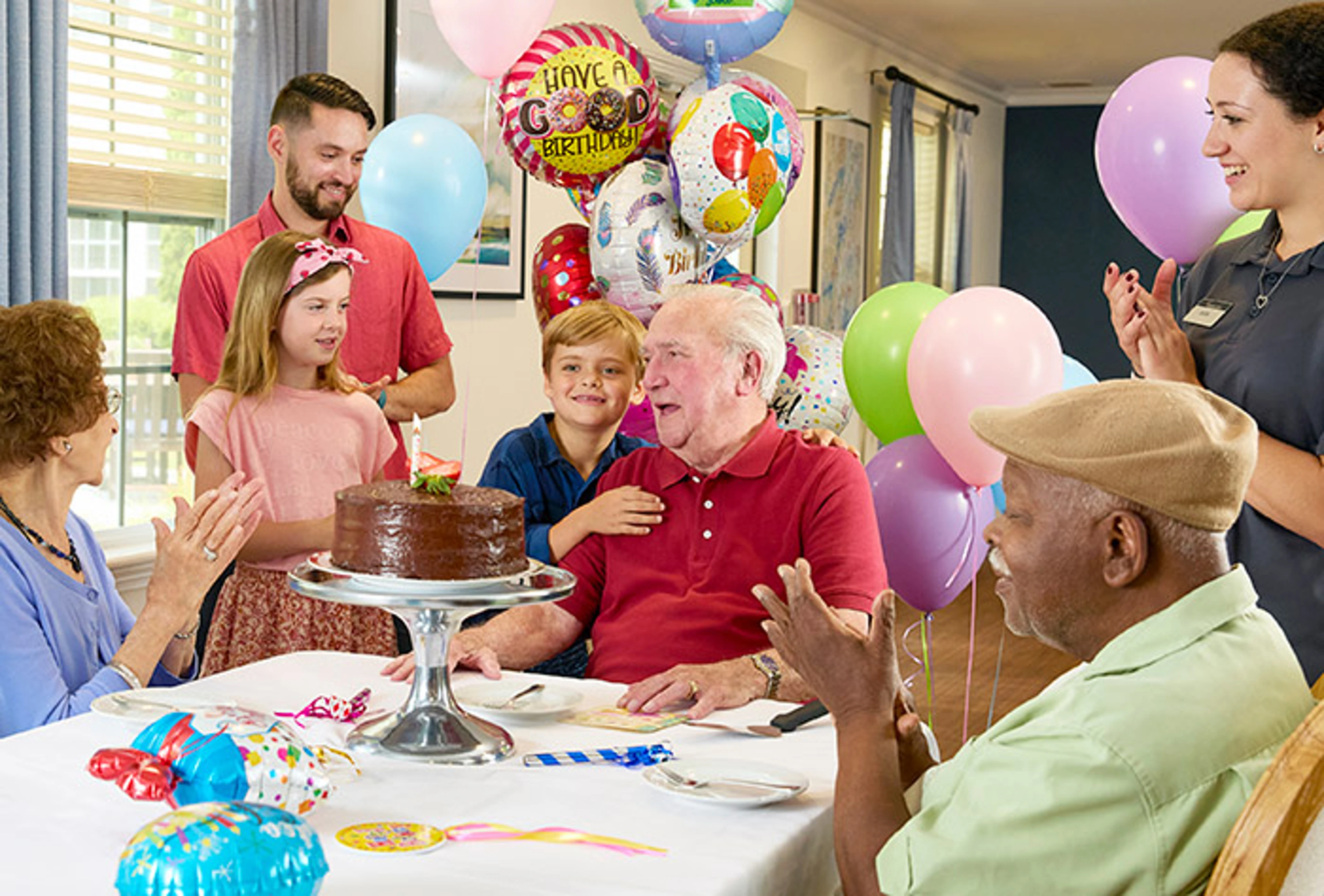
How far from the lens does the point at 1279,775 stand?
3.34 feet

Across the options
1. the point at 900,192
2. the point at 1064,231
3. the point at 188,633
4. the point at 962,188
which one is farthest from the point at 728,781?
the point at 1064,231

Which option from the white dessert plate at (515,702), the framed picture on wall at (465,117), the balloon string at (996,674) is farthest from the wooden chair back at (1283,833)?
the framed picture on wall at (465,117)

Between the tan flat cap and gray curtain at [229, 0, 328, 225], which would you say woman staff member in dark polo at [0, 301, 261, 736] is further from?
gray curtain at [229, 0, 328, 225]

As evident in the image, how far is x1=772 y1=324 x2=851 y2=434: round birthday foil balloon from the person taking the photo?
3.57 meters

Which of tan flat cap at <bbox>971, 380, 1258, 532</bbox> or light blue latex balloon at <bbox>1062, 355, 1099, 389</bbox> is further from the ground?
light blue latex balloon at <bbox>1062, 355, 1099, 389</bbox>

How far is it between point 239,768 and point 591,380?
1464 millimetres

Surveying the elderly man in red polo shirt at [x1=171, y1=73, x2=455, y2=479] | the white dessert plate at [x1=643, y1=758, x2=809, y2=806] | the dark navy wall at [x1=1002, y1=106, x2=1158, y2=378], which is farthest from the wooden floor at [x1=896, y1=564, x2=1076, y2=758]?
the dark navy wall at [x1=1002, y1=106, x2=1158, y2=378]

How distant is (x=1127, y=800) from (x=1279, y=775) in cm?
13

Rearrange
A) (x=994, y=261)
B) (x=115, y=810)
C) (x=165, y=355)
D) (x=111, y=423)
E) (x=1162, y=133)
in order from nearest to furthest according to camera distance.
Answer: (x=115, y=810), (x=111, y=423), (x=1162, y=133), (x=165, y=355), (x=994, y=261)

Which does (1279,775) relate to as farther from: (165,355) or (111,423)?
(165,355)

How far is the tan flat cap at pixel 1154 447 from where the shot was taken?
121 cm

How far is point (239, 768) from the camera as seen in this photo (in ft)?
4.38

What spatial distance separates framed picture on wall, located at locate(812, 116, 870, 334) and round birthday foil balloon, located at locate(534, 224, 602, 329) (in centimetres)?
381

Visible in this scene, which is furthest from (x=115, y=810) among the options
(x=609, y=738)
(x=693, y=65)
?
(x=693, y=65)
